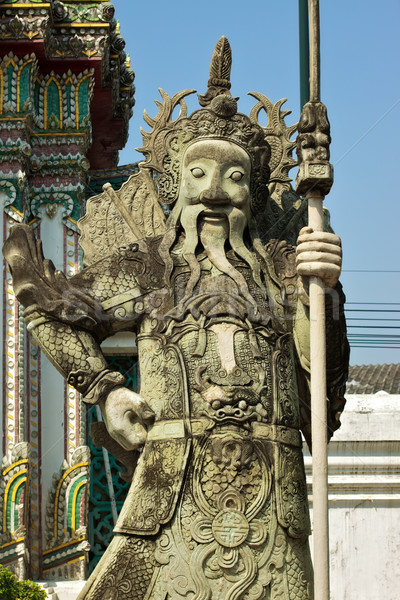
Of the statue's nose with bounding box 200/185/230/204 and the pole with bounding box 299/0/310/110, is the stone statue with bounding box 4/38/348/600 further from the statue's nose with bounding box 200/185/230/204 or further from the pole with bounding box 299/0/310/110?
the pole with bounding box 299/0/310/110

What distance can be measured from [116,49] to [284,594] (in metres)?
8.54

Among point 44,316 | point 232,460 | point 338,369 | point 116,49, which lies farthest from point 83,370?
point 116,49

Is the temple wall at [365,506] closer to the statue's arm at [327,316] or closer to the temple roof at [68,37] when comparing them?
the statue's arm at [327,316]

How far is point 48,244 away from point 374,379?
9.37 meters

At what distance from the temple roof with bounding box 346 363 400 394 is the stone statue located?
11.7 meters

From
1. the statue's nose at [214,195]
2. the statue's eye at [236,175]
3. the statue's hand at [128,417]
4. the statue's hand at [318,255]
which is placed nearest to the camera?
the statue's hand at [318,255]

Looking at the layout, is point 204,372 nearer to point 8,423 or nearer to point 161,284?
point 161,284

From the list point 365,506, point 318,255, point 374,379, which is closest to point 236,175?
point 318,255

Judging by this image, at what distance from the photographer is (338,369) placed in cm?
575

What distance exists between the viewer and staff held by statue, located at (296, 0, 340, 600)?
489 centimetres

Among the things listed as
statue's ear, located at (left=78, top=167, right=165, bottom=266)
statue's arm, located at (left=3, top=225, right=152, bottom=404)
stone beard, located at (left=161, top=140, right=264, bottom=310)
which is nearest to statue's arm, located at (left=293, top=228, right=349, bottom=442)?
stone beard, located at (left=161, top=140, right=264, bottom=310)

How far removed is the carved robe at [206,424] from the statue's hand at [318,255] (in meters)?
0.40

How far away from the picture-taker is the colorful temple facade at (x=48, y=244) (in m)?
10.3

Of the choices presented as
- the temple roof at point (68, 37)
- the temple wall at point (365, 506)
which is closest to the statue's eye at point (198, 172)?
the temple wall at point (365, 506)
